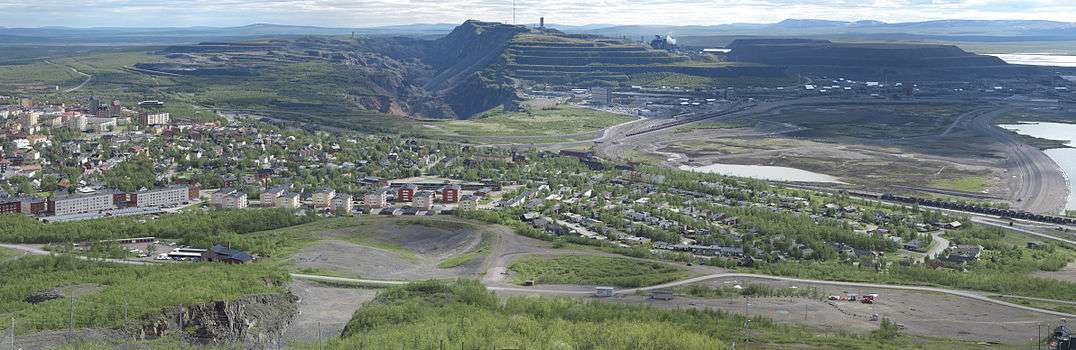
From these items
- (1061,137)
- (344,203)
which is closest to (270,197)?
(344,203)

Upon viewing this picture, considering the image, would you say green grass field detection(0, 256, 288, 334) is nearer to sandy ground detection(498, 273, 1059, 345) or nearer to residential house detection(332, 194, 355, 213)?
sandy ground detection(498, 273, 1059, 345)

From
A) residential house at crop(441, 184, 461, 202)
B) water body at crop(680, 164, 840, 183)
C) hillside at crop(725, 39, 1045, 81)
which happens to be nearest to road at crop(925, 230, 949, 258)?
water body at crop(680, 164, 840, 183)

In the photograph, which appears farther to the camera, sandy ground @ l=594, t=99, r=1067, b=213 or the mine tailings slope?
the mine tailings slope

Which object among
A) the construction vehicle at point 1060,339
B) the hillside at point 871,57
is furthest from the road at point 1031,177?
the hillside at point 871,57

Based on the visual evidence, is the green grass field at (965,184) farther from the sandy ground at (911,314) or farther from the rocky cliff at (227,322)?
the rocky cliff at (227,322)

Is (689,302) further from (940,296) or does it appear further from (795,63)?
(795,63)

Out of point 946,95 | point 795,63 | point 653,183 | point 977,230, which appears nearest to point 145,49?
point 795,63
